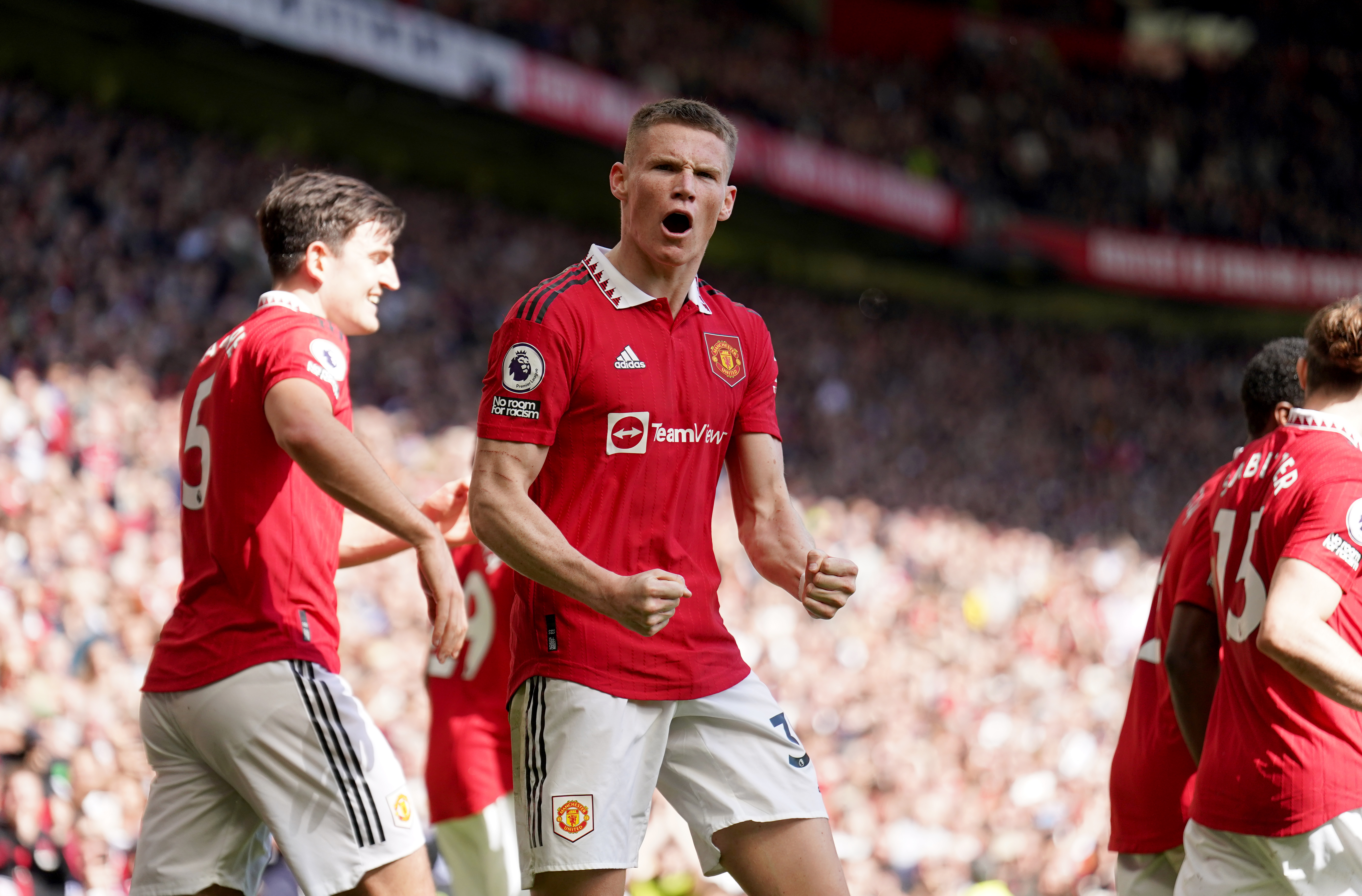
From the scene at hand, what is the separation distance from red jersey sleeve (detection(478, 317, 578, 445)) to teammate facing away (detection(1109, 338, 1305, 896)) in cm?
182

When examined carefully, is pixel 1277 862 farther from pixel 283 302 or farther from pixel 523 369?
pixel 283 302

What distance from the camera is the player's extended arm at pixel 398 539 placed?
337 cm

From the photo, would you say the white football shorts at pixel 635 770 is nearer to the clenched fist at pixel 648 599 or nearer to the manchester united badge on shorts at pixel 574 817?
the manchester united badge on shorts at pixel 574 817

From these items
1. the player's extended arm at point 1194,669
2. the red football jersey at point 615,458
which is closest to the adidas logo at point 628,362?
the red football jersey at point 615,458

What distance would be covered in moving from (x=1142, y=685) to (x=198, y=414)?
2.66 metres

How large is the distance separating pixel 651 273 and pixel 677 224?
0.41 ft

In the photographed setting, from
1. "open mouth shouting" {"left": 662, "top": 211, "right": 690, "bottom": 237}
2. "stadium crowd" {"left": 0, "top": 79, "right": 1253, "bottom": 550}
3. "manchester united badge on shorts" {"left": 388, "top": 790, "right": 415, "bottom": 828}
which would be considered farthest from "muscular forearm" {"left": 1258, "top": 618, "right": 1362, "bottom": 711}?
"stadium crowd" {"left": 0, "top": 79, "right": 1253, "bottom": 550}

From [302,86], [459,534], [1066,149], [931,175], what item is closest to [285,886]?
[459,534]

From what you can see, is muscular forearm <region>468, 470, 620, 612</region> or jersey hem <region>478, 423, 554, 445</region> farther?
jersey hem <region>478, 423, 554, 445</region>

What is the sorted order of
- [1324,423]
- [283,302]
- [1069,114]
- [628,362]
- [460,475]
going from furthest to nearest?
[1069,114]
[460,475]
[283,302]
[1324,423]
[628,362]

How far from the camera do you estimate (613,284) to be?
277 centimetres

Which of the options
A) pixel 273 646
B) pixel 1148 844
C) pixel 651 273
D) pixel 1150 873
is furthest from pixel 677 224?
pixel 1150 873

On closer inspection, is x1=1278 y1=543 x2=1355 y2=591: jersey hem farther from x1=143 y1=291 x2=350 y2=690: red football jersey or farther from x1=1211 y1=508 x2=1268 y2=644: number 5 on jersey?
x1=143 y1=291 x2=350 y2=690: red football jersey

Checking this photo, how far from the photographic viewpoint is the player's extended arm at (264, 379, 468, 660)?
2.64 meters
